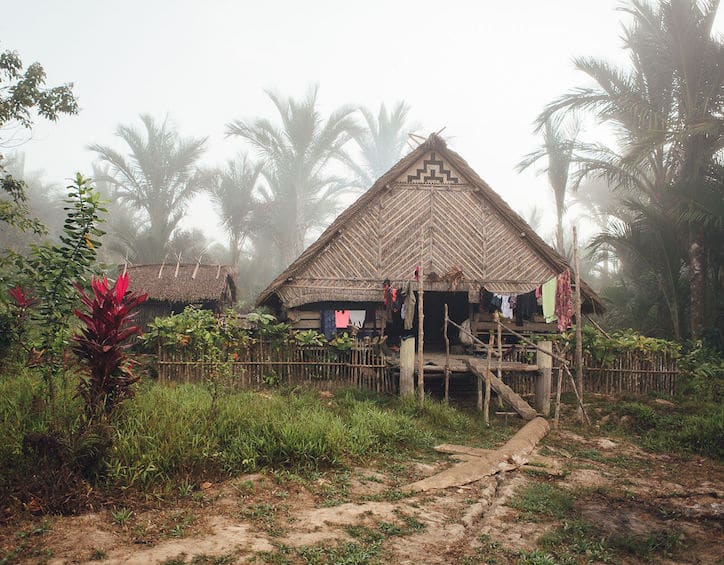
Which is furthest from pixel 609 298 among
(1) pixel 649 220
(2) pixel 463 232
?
(2) pixel 463 232

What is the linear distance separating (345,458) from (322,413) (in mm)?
933

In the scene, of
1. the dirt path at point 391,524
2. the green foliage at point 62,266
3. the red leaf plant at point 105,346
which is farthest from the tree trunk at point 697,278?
the green foliage at point 62,266

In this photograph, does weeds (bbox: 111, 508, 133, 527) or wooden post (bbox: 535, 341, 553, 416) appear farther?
wooden post (bbox: 535, 341, 553, 416)

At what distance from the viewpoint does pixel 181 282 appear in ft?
55.0

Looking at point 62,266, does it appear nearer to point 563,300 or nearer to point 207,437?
point 207,437

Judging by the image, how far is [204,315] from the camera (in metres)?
9.92

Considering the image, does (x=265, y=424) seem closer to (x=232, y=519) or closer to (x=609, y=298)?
(x=232, y=519)

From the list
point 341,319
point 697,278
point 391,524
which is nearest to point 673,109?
point 697,278

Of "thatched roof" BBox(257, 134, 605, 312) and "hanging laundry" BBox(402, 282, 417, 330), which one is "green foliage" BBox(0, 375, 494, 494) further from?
"thatched roof" BBox(257, 134, 605, 312)

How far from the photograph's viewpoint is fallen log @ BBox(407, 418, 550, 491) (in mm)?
5098

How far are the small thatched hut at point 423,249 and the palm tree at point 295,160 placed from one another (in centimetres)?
1803

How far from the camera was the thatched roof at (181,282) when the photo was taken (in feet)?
53.5

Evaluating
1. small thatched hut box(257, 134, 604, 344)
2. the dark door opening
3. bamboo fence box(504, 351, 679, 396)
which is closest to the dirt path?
bamboo fence box(504, 351, 679, 396)

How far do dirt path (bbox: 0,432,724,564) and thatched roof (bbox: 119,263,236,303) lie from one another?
12.6 metres
